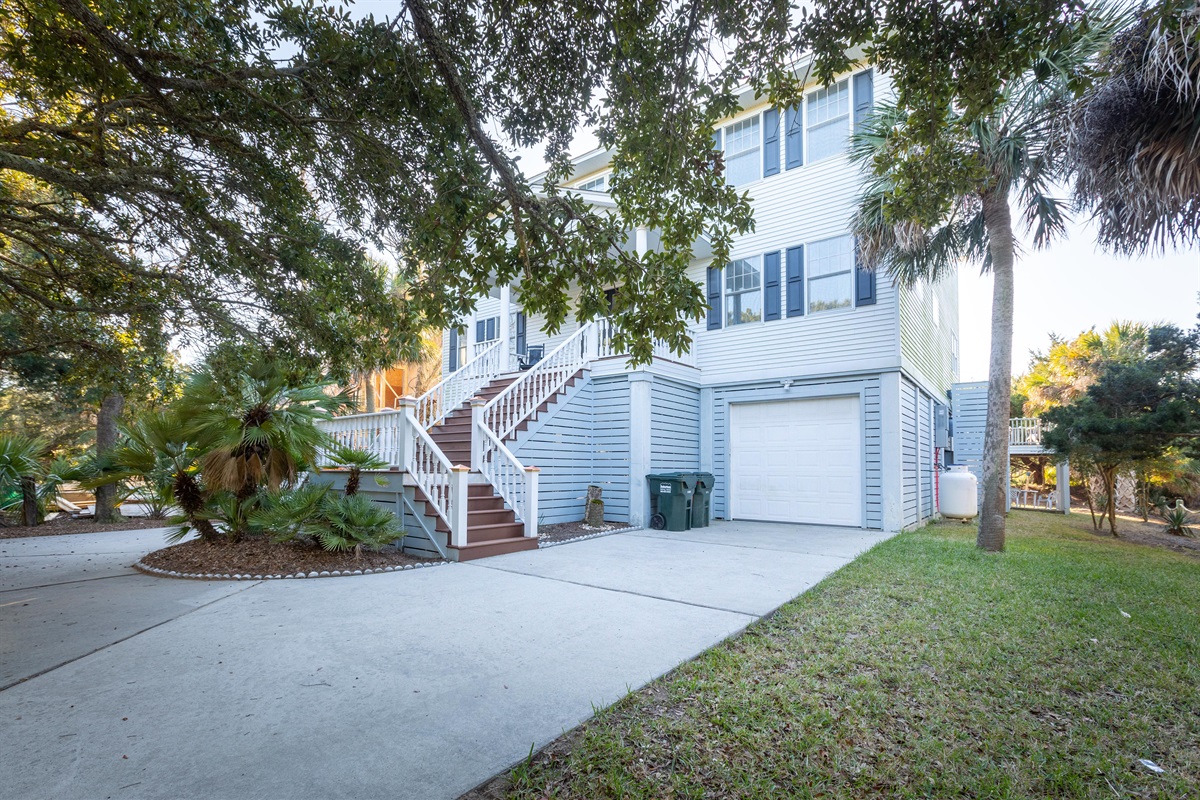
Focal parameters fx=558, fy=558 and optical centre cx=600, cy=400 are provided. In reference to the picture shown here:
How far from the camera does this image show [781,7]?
3.84 metres

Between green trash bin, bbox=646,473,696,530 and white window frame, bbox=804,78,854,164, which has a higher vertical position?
white window frame, bbox=804,78,854,164

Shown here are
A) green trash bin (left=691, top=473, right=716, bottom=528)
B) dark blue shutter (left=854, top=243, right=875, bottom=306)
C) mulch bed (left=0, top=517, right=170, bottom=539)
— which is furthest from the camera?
green trash bin (left=691, top=473, right=716, bottom=528)

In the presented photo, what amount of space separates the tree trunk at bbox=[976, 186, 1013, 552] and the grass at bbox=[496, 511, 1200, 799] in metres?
2.89

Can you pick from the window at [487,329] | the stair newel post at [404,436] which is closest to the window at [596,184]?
the window at [487,329]

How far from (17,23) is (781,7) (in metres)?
6.61

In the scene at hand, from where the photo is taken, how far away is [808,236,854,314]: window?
1028cm

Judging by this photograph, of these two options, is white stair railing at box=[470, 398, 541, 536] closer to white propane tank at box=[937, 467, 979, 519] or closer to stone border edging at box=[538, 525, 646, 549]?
stone border edging at box=[538, 525, 646, 549]

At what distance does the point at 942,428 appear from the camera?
46.1 feet

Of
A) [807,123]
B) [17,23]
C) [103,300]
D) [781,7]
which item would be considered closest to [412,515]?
[103,300]

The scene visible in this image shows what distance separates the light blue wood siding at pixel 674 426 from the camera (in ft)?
34.9

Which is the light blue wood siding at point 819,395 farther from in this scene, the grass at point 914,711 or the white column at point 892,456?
the grass at point 914,711

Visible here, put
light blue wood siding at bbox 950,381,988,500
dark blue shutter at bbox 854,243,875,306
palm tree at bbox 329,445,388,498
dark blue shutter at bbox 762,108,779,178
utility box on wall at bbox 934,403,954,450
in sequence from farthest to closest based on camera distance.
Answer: light blue wood siding at bbox 950,381,988,500 → utility box on wall at bbox 934,403,954,450 → dark blue shutter at bbox 762,108,779,178 → dark blue shutter at bbox 854,243,875,306 → palm tree at bbox 329,445,388,498

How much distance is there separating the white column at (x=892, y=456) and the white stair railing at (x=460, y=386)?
7.58 metres

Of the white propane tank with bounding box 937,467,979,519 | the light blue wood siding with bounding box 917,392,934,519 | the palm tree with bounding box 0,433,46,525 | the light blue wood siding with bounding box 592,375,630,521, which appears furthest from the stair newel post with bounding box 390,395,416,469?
the white propane tank with bounding box 937,467,979,519
